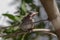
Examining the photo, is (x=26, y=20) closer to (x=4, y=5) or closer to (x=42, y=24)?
(x=42, y=24)

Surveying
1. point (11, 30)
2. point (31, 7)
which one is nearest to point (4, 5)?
point (31, 7)

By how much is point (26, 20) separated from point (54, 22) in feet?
0.31

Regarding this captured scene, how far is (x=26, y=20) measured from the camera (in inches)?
21.1

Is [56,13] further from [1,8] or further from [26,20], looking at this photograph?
[1,8]

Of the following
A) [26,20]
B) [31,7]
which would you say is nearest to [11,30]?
[26,20]

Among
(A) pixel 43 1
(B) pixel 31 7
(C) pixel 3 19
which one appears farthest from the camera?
(C) pixel 3 19

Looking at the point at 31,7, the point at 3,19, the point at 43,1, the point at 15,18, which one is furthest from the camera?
the point at 3,19

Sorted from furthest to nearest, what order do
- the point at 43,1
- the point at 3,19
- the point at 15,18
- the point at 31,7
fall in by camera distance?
the point at 3,19, the point at 31,7, the point at 15,18, the point at 43,1

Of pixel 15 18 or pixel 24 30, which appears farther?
pixel 15 18

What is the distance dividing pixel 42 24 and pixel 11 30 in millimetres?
325

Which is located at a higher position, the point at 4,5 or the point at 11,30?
the point at 4,5

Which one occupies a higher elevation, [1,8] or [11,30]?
[1,8]

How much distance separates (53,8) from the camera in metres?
0.49

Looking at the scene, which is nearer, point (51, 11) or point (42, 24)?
point (51, 11)
